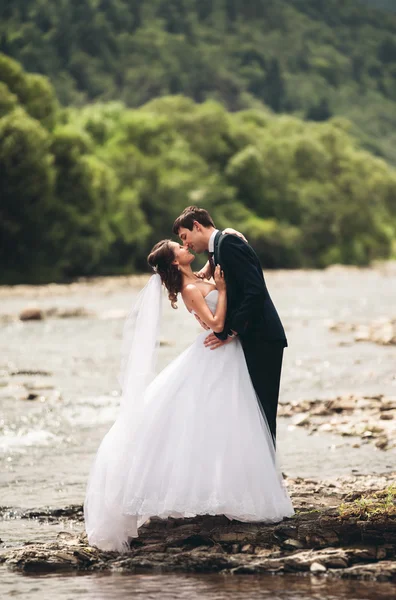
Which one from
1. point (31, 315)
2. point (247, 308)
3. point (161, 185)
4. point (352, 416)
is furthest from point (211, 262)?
point (161, 185)

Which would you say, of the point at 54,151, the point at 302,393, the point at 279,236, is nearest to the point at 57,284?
the point at 54,151

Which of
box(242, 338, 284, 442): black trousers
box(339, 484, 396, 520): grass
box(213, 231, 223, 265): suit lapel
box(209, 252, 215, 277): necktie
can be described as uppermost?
box(213, 231, 223, 265): suit lapel

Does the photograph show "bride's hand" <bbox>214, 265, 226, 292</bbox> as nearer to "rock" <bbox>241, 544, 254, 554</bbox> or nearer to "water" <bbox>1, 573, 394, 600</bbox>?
"rock" <bbox>241, 544, 254, 554</bbox>

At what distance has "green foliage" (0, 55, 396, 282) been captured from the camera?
219 feet

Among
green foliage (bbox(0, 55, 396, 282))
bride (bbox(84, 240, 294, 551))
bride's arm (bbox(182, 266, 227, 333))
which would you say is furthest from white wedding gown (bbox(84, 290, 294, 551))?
green foliage (bbox(0, 55, 396, 282))

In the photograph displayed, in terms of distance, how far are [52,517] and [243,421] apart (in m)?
3.02

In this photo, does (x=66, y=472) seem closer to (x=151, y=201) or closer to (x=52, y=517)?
(x=52, y=517)

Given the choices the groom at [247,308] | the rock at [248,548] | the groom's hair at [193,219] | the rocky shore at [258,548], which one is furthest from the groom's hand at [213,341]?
the rock at [248,548]

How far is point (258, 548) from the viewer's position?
8.78 m

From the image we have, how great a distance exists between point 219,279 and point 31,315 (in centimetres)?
3540

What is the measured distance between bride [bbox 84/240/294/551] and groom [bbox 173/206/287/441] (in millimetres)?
90

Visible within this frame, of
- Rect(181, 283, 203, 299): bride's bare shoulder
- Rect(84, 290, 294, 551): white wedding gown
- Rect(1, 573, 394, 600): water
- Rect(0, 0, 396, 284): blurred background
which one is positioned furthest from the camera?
Rect(0, 0, 396, 284): blurred background

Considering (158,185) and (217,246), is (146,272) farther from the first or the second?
(217,246)

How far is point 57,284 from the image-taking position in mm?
68062
